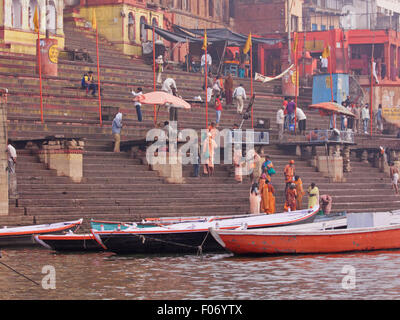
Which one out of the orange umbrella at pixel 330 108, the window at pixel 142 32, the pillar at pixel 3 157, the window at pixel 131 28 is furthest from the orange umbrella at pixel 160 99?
the window at pixel 142 32

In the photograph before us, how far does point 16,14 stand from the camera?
38.2 metres

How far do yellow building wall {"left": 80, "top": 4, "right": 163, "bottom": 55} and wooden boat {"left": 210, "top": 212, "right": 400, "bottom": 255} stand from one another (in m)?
19.9

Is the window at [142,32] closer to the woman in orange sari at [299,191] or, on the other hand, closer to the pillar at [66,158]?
the woman in orange sari at [299,191]

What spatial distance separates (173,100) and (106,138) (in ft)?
7.70

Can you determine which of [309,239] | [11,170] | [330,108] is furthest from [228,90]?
[309,239]

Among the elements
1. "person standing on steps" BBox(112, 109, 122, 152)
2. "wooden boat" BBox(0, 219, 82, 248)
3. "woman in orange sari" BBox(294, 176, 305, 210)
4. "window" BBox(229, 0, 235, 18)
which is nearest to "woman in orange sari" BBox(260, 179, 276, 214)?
"woman in orange sari" BBox(294, 176, 305, 210)

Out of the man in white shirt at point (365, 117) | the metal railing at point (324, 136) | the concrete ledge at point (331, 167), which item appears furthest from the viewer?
the man in white shirt at point (365, 117)

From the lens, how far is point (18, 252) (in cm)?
2436

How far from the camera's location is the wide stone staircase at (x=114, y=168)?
88.9ft

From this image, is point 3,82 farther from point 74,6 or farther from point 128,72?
point 74,6

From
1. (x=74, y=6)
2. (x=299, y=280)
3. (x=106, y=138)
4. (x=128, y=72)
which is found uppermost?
(x=74, y=6)

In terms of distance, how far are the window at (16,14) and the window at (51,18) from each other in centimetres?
A: 145

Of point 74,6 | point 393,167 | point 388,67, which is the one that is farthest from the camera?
point 388,67
